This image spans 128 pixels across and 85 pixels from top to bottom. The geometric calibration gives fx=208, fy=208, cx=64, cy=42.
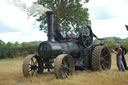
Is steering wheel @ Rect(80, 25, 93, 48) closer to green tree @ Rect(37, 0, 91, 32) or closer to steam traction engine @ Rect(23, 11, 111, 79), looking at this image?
steam traction engine @ Rect(23, 11, 111, 79)

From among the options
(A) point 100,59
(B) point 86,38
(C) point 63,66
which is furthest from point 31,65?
(A) point 100,59

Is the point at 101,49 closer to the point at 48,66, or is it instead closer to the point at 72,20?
the point at 48,66

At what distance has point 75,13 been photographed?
24.8 metres

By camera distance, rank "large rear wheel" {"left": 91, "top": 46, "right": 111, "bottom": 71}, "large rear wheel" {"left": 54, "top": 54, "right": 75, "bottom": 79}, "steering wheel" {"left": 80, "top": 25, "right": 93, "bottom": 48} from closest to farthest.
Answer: "large rear wheel" {"left": 54, "top": 54, "right": 75, "bottom": 79}
"large rear wheel" {"left": 91, "top": 46, "right": 111, "bottom": 71}
"steering wheel" {"left": 80, "top": 25, "right": 93, "bottom": 48}

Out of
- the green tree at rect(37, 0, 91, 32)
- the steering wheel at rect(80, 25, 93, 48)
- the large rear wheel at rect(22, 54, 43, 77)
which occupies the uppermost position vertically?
the green tree at rect(37, 0, 91, 32)

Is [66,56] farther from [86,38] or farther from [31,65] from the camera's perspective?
[86,38]

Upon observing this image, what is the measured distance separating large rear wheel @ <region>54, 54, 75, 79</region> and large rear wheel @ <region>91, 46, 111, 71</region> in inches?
58.5

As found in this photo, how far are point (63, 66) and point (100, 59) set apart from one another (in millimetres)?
2428

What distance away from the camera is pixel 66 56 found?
23.4ft

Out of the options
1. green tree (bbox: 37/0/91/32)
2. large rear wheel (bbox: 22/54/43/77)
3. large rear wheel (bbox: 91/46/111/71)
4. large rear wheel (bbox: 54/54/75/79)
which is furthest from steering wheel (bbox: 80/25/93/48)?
green tree (bbox: 37/0/91/32)

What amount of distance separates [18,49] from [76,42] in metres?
17.1

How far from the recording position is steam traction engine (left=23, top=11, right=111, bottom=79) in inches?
285

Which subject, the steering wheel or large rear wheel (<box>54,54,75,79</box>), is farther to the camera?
the steering wheel

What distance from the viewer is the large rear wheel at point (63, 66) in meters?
6.59
